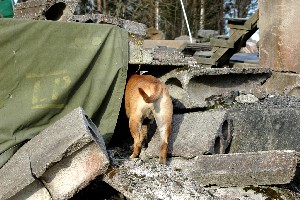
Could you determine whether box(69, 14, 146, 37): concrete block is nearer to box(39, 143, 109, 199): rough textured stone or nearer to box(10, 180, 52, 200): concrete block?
box(39, 143, 109, 199): rough textured stone

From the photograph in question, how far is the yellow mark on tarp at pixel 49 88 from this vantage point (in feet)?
14.9

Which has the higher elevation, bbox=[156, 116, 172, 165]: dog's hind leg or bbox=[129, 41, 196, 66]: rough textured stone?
bbox=[129, 41, 196, 66]: rough textured stone

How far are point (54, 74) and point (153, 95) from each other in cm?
113

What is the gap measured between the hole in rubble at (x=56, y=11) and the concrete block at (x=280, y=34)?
13.0 ft

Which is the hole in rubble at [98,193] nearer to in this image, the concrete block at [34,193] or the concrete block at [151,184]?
the concrete block at [151,184]

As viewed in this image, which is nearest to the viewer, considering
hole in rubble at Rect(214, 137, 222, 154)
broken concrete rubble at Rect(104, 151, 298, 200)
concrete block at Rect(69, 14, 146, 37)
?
broken concrete rubble at Rect(104, 151, 298, 200)

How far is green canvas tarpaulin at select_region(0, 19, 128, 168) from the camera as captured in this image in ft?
14.3

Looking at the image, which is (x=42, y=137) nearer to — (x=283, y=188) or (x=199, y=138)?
(x=199, y=138)

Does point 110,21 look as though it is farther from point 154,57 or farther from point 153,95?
point 153,95

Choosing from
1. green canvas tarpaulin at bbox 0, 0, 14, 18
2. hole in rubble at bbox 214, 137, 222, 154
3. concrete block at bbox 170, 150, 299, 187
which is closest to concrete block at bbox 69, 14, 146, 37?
hole in rubble at bbox 214, 137, 222, 154

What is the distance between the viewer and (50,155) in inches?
135

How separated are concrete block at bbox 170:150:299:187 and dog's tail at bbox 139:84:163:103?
0.81m

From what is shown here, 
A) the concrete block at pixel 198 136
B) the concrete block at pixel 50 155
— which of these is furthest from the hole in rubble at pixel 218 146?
the concrete block at pixel 50 155

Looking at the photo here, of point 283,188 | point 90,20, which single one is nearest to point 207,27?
point 90,20
